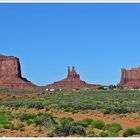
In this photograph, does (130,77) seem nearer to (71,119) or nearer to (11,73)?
(11,73)

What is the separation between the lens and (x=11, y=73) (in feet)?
552

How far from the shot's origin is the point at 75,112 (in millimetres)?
29938

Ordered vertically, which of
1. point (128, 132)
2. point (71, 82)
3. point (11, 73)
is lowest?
point (128, 132)

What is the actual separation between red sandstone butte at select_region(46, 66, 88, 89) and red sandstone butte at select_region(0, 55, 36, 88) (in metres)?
10.00

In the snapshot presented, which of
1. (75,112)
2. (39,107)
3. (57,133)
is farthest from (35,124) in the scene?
(39,107)

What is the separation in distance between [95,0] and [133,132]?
8199mm

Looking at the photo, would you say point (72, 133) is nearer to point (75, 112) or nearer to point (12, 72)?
point (75, 112)

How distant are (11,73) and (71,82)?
805 inches

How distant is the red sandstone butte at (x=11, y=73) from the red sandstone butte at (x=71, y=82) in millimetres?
9997

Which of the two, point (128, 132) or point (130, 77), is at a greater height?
point (130, 77)

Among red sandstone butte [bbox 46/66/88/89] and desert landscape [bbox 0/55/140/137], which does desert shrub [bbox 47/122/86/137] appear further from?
red sandstone butte [bbox 46/66/88/89]

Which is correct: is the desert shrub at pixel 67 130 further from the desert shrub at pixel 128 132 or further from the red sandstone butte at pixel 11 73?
the red sandstone butte at pixel 11 73

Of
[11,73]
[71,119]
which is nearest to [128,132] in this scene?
[71,119]

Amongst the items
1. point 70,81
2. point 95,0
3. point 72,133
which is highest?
point 70,81
